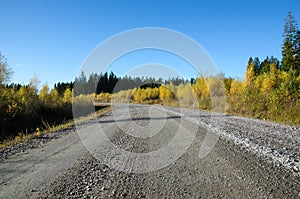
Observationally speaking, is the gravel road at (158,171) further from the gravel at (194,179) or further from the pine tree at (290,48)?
the pine tree at (290,48)

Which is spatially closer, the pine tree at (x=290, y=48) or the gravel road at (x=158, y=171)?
the gravel road at (x=158, y=171)

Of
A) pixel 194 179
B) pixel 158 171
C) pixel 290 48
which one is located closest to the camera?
pixel 194 179

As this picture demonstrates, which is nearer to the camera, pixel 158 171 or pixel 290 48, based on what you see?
pixel 158 171

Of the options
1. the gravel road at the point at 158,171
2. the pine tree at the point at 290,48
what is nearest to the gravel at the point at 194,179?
the gravel road at the point at 158,171

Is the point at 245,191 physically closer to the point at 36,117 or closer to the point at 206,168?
the point at 206,168

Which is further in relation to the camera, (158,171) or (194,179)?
(158,171)

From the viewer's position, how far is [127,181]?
10.9ft

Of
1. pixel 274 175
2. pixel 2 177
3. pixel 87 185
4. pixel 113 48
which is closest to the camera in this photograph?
pixel 87 185

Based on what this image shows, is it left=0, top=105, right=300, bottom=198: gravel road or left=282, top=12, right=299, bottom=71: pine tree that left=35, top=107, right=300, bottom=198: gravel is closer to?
left=0, top=105, right=300, bottom=198: gravel road

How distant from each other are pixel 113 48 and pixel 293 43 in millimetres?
45276

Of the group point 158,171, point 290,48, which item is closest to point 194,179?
point 158,171

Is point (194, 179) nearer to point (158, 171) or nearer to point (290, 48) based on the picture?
point (158, 171)

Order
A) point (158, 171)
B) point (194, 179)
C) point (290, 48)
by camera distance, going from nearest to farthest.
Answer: point (194, 179)
point (158, 171)
point (290, 48)

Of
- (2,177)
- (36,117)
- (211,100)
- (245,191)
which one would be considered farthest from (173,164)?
(211,100)
